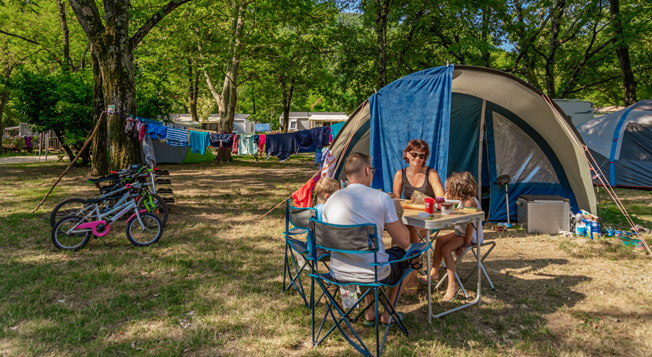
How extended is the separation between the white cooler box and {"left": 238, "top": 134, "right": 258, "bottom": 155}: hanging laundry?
5694 millimetres

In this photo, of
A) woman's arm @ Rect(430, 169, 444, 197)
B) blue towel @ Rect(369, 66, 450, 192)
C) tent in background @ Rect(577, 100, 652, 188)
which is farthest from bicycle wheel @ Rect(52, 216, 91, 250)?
tent in background @ Rect(577, 100, 652, 188)

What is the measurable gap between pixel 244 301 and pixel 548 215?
475 centimetres

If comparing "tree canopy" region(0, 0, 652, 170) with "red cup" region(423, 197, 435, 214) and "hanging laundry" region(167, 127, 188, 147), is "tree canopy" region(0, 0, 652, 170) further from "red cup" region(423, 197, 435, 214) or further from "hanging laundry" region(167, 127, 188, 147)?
"red cup" region(423, 197, 435, 214)

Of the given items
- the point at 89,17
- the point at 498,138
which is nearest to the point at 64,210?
the point at 89,17

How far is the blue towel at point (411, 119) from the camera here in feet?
16.7

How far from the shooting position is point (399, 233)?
9.89ft

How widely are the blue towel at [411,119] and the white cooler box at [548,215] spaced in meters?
2.10

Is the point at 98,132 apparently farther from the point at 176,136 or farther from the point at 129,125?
the point at 129,125

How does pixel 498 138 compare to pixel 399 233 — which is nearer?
pixel 399 233

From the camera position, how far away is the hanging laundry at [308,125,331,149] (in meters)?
8.18

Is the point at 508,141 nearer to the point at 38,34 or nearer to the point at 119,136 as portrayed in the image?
the point at 119,136

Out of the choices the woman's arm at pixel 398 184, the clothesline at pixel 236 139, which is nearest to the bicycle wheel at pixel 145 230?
the clothesline at pixel 236 139

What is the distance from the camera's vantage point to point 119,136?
728 cm

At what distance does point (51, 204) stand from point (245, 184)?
4.78m
